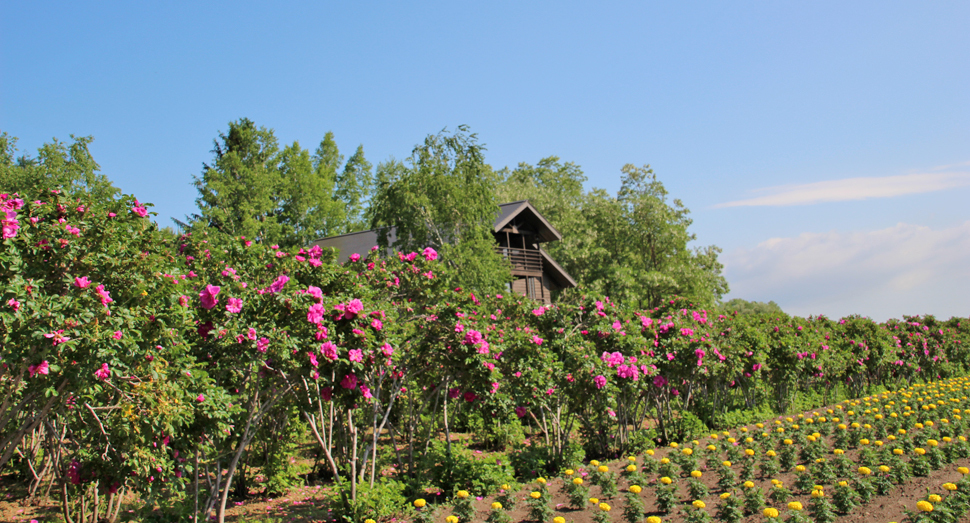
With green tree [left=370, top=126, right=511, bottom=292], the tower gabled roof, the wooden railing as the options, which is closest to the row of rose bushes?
green tree [left=370, top=126, right=511, bottom=292]

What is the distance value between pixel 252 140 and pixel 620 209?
59.7 feet

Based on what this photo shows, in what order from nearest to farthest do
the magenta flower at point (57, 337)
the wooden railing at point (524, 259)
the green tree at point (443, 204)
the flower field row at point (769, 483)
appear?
the magenta flower at point (57, 337)
the flower field row at point (769, 483)
the green tree at point (443, 204)
the wooden railing at point (524, 259)

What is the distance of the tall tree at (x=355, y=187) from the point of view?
3672cm

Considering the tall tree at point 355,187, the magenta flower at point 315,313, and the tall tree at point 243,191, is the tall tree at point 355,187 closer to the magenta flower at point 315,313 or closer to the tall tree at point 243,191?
→ the tall tree at point 243,191

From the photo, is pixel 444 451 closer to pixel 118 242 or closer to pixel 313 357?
pixel 313 357

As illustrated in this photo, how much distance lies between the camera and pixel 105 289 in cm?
408

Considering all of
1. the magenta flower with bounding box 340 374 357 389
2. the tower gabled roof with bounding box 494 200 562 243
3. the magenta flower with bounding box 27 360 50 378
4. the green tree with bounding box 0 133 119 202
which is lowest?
the magenta flower with bounding box 340 374 357 389

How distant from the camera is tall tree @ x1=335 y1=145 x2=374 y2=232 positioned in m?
36.7

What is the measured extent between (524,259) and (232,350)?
21890 millimetres

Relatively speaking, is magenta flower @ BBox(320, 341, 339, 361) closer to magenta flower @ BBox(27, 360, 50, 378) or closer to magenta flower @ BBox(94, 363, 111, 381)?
magenta flower @ BBox(94, 363, 111, 381)

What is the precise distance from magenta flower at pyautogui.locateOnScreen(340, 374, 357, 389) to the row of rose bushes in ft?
0.06

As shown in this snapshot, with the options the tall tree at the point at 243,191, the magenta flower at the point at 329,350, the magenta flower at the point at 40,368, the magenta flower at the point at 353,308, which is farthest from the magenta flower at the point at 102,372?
the tall tree at the point at 243,191

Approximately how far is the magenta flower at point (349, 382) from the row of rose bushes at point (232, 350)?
2cm

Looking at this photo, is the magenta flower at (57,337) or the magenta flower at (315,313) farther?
the magenta flower at (315,313)
